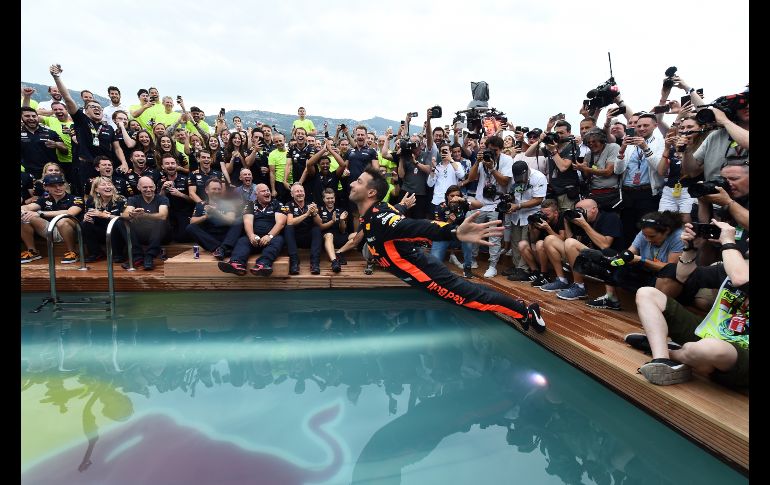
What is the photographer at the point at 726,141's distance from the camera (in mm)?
2963

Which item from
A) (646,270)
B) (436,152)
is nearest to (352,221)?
(436,152)

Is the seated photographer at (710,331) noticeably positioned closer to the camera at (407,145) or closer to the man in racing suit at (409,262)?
the man in racing suit at (409,262)

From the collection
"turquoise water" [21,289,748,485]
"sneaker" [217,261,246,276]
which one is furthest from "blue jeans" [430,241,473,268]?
"sneaker" [217,261,246,276]

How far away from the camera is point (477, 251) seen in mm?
6637

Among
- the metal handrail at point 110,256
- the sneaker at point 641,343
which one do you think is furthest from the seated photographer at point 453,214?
the metal handrail at point 110,256

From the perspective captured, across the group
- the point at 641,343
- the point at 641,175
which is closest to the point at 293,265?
the point at 641,343

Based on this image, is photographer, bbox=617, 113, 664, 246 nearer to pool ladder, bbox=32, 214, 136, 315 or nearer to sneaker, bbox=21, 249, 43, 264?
pool ladder, bbox=32, 214, 136, 315

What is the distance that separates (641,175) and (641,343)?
2.21 meters

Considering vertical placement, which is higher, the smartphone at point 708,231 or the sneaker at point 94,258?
the smartphone at point 708,231

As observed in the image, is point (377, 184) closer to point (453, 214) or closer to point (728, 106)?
point (453, 214)

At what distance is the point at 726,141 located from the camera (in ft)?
11.3

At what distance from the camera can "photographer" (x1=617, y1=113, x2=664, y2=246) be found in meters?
4.45
